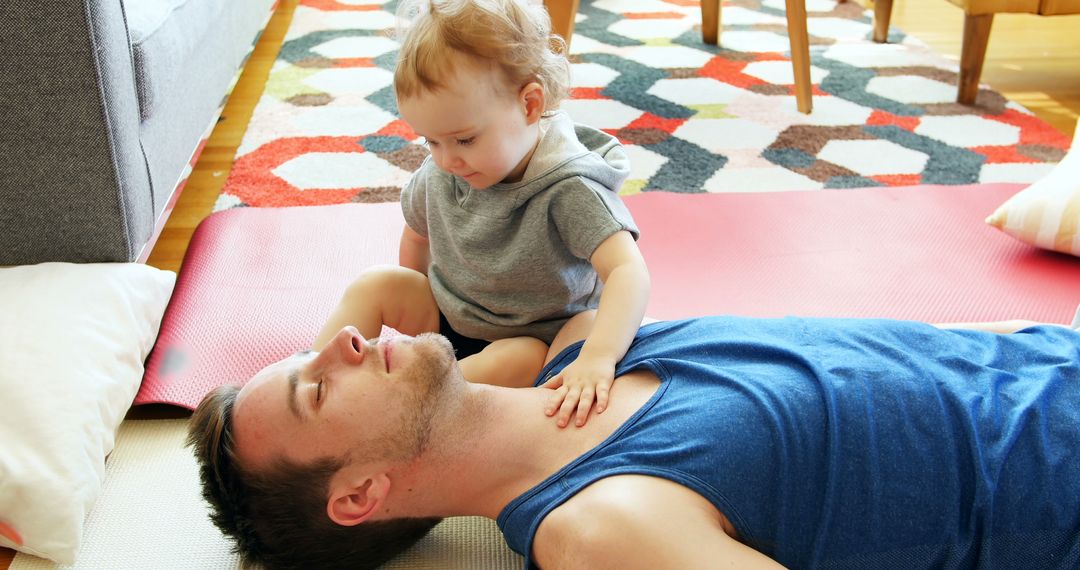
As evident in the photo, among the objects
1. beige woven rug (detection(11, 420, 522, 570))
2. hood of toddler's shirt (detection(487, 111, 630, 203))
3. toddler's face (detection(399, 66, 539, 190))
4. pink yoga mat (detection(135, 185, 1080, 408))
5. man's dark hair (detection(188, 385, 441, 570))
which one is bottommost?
beige woven rug (detection(11, 420, 522, 570))

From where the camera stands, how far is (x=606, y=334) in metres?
1.01

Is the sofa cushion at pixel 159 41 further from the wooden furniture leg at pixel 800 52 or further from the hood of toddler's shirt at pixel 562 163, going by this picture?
the wooden furniture leg at pixel 800 52

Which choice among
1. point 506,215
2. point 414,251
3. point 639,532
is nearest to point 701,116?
point 414,251

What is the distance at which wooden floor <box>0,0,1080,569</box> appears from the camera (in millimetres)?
1881

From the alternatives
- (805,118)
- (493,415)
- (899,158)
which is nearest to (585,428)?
(493,415)

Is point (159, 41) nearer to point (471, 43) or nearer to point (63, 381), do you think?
point (63, 381)

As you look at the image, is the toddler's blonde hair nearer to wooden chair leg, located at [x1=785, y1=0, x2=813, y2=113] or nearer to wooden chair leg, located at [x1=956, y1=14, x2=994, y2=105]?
wooden chair leg, located at [x1=785, y1=0, x2=813, y2=113]

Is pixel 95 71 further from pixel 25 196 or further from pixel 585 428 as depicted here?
pixel 585 428

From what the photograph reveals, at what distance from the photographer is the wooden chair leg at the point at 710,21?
268 centimetres

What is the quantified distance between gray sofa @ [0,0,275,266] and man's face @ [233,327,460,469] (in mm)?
588

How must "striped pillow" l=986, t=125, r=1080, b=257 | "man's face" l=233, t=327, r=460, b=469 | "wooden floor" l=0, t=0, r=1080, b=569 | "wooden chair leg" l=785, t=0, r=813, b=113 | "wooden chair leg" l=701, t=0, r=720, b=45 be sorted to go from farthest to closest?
"wooden chair leg" l=701, t=0, r=720, b=45
"wooden chair leg" l=785, t=0, r=813, b=113
"wooden floor" l=0, t=0, r=1080, b=569
"striped pillow" l=986, t=125, r=1080, b=257
"man's face" l=233, t=327, r=460, b=469

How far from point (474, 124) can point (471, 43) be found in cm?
8

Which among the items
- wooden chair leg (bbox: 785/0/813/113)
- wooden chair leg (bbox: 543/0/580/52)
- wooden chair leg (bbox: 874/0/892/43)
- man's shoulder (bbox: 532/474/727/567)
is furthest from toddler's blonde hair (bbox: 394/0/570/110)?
wooden chair leg (bbox: 874/0/892/43)

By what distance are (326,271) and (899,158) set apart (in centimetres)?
119
